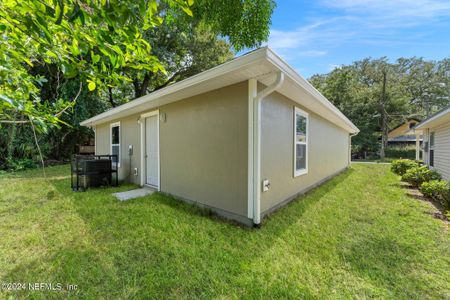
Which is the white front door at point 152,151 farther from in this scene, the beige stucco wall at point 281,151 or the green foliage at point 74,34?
the green foliage at point 74,34

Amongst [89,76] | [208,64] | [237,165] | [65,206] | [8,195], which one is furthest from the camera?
[208,64]

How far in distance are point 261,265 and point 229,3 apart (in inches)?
166

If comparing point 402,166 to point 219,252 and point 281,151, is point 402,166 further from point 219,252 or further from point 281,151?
point 219,252

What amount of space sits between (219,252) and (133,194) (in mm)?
3385

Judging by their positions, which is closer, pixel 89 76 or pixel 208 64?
pixel 89 76

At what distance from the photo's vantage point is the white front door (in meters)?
5.37

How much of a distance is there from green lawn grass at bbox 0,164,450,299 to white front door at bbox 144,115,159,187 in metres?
1.43

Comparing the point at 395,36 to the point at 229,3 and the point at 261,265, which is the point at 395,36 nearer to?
the point at 229,3

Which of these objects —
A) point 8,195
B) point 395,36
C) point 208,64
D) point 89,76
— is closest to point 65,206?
point 8,195

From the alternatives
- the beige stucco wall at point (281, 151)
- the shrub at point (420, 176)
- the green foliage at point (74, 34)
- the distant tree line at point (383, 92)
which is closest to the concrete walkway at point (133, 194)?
the green foliage at point (74, 34)

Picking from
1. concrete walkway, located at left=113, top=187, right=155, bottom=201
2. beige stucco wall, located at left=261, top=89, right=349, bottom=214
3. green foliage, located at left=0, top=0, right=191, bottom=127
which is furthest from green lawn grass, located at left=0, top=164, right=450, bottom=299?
green foliage, located at left=0, top=0, right=191, bottom=127

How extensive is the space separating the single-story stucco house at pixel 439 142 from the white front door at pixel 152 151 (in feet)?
25.4

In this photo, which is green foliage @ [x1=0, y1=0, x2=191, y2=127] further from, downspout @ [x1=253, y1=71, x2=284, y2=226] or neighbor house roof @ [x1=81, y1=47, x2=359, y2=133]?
downspout @ [x1=253, y1=71, x2=284, y2=226]

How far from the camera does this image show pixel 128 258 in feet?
7.68
